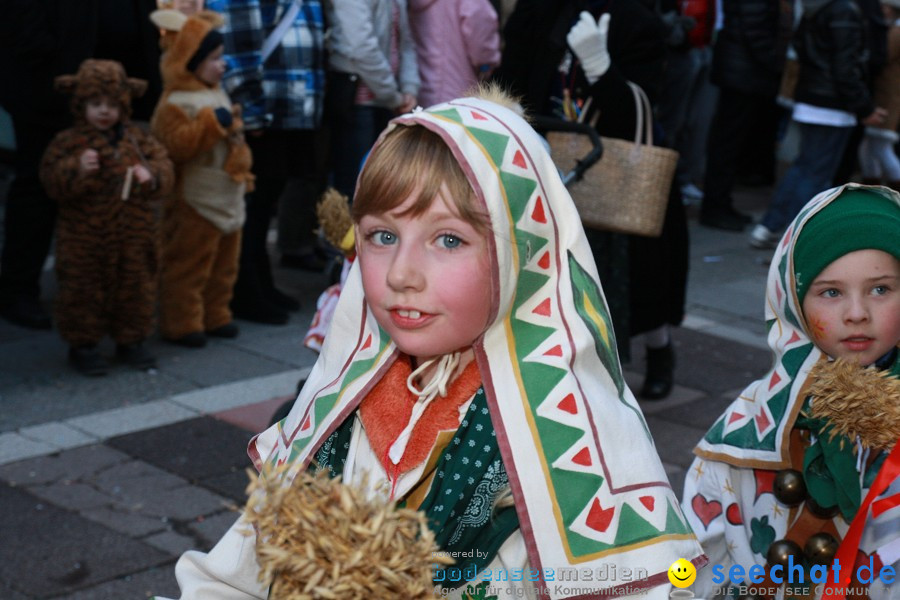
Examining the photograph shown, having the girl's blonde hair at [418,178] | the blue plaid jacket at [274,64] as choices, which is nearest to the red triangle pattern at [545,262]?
the girl's blonde hair at [418,178]

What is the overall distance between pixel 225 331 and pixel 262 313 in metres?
0.38

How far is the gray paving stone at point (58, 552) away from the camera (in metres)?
4.05

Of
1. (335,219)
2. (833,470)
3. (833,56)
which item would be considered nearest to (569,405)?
(833,470)

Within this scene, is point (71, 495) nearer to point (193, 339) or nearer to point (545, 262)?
point (193, 339)

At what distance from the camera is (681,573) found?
2.10 metres

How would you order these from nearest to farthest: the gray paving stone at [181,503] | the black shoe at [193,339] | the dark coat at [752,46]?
the gray paving stone at [181,503], the black shoe at [193,339], the dark coat at [752,46]

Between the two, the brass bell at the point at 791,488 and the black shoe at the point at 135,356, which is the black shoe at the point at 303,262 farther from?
the brass bell at the point at 791,488

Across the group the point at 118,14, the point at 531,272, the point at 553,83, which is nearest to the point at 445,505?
the point at 531,272

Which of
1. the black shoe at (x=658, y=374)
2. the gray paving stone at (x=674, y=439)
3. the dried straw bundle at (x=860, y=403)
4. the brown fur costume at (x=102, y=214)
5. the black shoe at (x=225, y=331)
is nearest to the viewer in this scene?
the dried straw bundle at (x=860, y=403)

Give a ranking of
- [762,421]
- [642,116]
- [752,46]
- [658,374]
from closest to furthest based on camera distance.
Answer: [762,421] → [642,116] → [658,374] → [752,46]

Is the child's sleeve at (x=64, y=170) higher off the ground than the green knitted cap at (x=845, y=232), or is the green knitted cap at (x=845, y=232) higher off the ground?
the green knitted cap at (x=845, y=232)

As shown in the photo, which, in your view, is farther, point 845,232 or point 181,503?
point 181,503

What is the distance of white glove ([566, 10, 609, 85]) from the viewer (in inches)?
208

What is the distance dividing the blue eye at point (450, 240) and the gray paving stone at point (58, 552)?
7.97 ft
